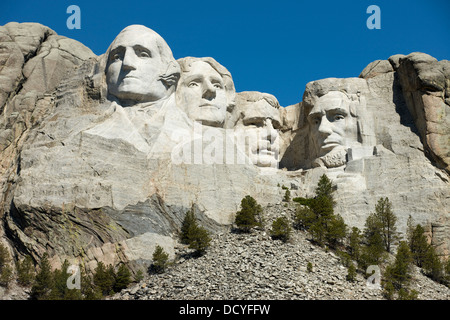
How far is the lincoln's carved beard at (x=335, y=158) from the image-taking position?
3184cm

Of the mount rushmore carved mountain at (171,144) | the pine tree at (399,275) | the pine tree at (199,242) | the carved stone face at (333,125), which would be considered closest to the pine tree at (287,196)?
the mount rushmore carved mountain at (171,144)

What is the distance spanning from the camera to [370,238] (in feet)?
94.2

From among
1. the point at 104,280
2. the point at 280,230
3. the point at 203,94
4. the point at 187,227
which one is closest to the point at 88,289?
the point at 104,280

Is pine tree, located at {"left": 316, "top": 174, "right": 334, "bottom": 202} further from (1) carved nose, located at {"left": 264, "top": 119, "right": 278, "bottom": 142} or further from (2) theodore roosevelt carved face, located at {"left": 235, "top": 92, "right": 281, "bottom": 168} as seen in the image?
(1) carved nose, located at {"left": 264, "top": 119, "right": 278, "bottom": 142}

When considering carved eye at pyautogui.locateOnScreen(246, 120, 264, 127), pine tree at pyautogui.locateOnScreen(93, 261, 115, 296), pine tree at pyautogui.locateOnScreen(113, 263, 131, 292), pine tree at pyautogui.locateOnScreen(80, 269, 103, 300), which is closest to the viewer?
pine tree at pyautogui.locateOnScreen(80, 269, 103, 300)

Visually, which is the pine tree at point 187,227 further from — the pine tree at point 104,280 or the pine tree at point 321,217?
the pine tree at point 321,217

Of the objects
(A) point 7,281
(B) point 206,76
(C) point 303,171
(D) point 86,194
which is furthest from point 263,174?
(A) point 7,281

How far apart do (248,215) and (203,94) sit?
569 centimetres

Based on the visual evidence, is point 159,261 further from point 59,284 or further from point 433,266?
point 433,266

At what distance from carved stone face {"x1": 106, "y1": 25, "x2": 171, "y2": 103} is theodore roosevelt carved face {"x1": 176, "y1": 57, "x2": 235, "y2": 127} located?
1.24 metres

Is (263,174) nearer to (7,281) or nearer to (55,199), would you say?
(55,199)

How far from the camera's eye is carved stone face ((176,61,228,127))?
1248 inches

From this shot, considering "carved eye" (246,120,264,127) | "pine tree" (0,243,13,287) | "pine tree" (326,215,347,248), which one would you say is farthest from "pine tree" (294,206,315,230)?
"pine tree" (0,243,13,287)

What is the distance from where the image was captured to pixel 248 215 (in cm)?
2805
